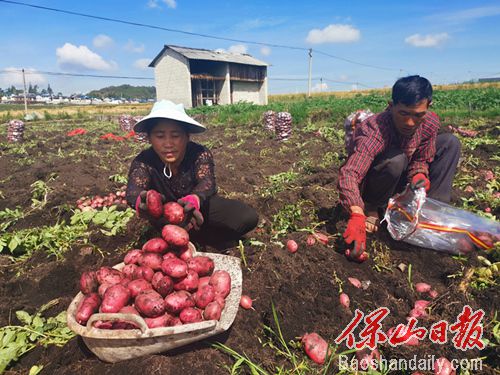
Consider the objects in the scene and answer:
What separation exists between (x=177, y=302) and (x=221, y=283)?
0.34 meters

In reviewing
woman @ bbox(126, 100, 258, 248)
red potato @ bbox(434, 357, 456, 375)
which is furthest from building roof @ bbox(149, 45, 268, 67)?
red potato @ bbox(434, 357, 456, 375)

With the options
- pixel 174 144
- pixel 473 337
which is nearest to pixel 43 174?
pixel 174 144

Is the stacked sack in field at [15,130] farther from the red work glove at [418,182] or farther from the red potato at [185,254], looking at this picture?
the red work glove at [418,182]

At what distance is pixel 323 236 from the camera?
121 inches

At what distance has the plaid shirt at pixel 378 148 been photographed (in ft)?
9.18

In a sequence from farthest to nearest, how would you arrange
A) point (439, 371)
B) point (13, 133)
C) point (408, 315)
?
point (13, 133), point (408, 315), point (439, 371)

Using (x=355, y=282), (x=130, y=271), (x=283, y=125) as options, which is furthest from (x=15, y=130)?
(x=355, y=282)

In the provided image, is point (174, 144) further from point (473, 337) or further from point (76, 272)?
point (473, 337)

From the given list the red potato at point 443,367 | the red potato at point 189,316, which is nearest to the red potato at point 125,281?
the red potato at point 189,316

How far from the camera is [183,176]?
9.89 ft

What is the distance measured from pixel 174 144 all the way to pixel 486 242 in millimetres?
2755

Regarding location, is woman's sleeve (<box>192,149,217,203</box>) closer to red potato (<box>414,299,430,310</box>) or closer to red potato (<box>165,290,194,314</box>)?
red potato (<box>165,290,194,314</box>)

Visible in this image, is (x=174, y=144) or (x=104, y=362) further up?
(x=174, y=144)

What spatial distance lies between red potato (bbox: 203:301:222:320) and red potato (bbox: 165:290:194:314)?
0.43 feet
